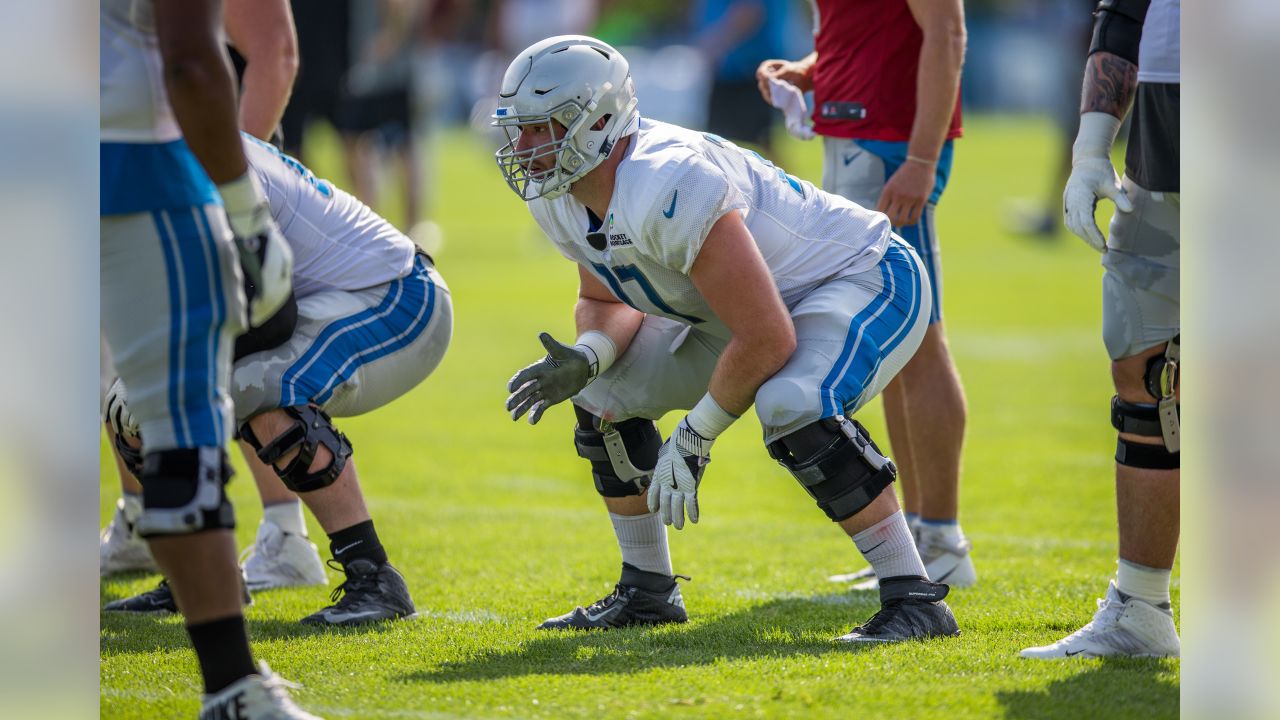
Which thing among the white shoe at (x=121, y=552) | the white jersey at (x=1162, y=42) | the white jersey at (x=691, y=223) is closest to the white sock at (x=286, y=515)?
the white shoe at (x=121, y=552)

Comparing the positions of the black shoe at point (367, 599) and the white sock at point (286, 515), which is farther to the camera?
the white sock at point (286, 515)

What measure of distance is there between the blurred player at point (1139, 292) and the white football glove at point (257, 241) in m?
1.85

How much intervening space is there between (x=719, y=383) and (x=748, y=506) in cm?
234

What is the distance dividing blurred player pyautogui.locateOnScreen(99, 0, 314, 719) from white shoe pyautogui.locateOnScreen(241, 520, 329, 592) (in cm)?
180

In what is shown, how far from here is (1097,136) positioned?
370cm

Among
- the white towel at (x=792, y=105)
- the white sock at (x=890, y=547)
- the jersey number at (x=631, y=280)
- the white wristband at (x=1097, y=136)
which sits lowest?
the white sock at (x=890, y=547)

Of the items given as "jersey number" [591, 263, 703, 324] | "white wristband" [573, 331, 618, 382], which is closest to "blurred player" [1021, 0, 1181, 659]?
"jersey number" [591, 263, 703, 324]

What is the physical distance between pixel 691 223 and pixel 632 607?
1.19m

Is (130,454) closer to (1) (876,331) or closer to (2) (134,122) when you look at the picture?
(2) (134,122)

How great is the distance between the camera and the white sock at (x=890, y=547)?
3771 mm

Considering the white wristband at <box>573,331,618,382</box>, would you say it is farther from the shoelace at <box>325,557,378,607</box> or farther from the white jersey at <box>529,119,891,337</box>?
the shoelace at <box>325,557,378,607</box>

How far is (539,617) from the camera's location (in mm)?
4230

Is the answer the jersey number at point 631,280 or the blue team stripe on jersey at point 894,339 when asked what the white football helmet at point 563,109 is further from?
the blue team stripe on jersey at point 894,339

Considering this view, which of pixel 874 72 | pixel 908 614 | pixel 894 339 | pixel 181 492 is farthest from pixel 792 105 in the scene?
pixel 181 492
